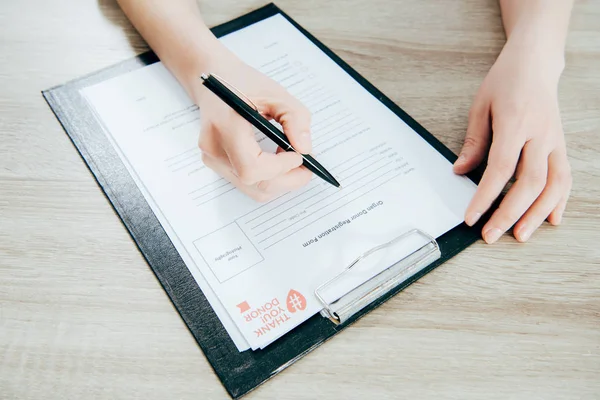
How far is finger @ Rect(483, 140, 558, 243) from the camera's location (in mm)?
510

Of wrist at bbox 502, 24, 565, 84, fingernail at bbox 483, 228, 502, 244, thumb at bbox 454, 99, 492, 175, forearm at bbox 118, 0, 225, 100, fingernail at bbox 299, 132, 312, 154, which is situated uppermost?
forearm at bbox 118, 0, 225, 100

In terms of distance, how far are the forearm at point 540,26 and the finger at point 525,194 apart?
0.16m

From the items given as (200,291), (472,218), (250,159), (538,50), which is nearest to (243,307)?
(200,291)

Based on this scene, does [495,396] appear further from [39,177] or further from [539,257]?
[39,177]

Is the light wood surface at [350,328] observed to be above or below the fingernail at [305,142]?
below

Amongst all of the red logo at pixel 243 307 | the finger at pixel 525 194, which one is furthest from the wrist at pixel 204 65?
the finger at pixel 525 194

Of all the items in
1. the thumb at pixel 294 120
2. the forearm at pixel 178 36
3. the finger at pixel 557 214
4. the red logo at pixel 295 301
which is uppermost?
the forearm at pixel 178 36

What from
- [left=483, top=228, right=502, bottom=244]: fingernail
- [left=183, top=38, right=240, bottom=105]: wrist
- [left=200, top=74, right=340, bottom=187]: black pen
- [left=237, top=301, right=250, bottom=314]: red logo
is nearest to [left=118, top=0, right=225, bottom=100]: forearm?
[left=183, top=38, right=240, bottom=105]: wrist

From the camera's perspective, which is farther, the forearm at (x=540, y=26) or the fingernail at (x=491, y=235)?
the forearm at (x=540, y=26)

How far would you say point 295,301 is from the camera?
18.3 inches

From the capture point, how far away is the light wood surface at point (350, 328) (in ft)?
1.40

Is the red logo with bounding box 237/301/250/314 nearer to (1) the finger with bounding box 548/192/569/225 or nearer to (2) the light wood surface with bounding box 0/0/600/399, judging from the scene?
(2) the light wood surface with bounding box 0/0/600/399

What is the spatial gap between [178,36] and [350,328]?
0.44 meters
